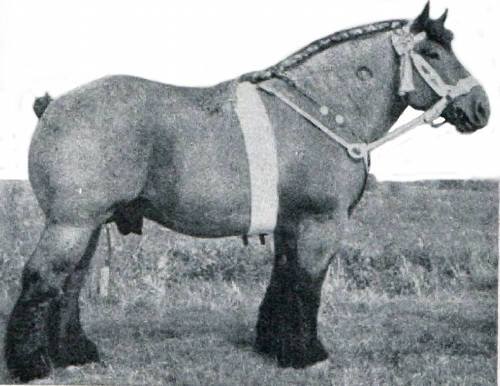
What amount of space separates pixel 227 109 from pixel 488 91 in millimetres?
1321

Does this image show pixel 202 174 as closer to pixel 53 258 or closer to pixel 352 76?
pixel 53 258

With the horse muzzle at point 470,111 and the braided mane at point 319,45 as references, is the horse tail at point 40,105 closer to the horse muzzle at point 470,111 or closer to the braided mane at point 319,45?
the braided mane at point 319,45

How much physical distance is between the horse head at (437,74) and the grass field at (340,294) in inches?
17.6

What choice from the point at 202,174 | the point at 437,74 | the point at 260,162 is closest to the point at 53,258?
the point at 202,174

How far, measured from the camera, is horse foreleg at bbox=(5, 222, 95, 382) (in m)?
3.11

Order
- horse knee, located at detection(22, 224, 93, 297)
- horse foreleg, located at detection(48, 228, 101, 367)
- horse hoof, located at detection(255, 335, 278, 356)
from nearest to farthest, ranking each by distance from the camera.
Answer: horse knee, located at detection(22, 224, 93, 297) → horse foreleg, located at detection(48, 228, 101, 367) → horse hoof, located at detection(255, 335, 278, 356)

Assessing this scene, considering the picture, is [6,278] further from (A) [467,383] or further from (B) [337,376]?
(A) [467,383]

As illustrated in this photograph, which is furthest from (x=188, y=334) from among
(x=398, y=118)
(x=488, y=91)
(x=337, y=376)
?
(x=488, y=91)

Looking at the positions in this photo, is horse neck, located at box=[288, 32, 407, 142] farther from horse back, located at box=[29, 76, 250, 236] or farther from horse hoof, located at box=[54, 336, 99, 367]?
horse hoof, located at box=[54, 336, 99, 367]

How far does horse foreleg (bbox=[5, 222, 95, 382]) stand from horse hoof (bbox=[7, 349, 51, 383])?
24 mm

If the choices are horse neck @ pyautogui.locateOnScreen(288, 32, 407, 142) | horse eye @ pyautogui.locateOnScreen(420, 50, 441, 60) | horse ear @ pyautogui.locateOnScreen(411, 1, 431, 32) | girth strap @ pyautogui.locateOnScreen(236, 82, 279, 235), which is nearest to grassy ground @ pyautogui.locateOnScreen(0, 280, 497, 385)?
girth strap @ pyautogui.locateOnScreen(236, 82, 279, 235)

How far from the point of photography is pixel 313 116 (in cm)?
335

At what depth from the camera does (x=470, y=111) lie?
3453mm

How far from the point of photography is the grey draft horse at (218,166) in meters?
3.12
